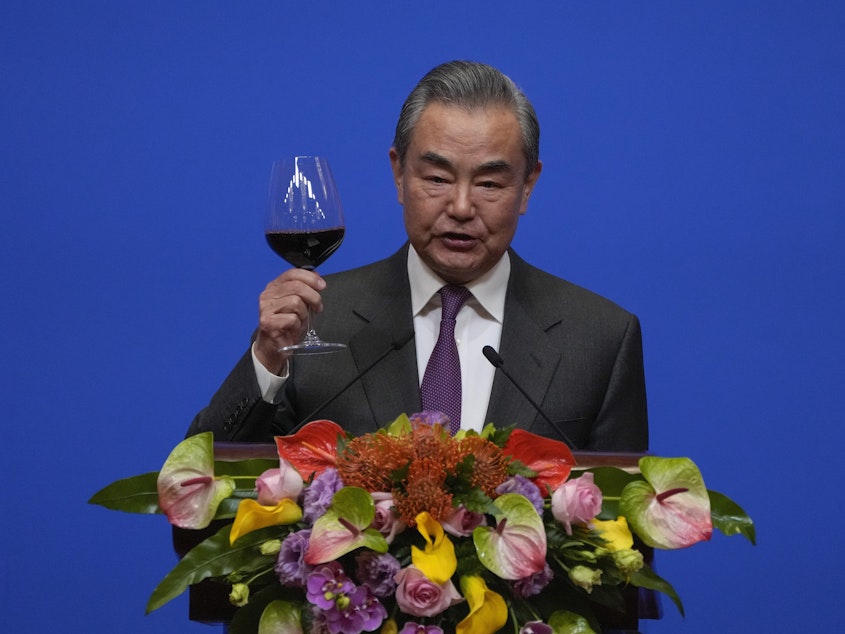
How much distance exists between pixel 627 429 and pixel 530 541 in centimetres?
92

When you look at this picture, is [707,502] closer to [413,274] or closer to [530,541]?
[530,541]

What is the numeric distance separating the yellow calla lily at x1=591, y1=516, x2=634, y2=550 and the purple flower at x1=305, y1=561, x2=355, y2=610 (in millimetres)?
235

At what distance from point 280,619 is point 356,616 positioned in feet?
0.31

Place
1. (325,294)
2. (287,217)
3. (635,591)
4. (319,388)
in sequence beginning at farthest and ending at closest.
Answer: (325,294), (319,388), (287,217), (635,591)

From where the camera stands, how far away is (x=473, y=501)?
1.08 metres

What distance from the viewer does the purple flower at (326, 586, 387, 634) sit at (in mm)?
1046

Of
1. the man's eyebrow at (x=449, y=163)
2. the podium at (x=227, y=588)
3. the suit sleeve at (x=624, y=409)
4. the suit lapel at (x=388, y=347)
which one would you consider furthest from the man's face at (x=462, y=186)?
the podium at (x=227, y=588)

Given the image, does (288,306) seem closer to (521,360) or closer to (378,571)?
(521,360)

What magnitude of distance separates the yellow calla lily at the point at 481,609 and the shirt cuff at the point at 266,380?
25.8 inches

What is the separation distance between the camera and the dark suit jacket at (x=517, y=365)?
1845 mm

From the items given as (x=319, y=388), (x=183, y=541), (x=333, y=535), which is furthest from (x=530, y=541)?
(x=319, y=388)

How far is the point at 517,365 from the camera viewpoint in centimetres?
191

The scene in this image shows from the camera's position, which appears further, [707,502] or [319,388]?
[319,388]

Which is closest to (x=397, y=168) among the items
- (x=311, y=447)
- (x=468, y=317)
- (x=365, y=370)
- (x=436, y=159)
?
(x=436, y=159)
